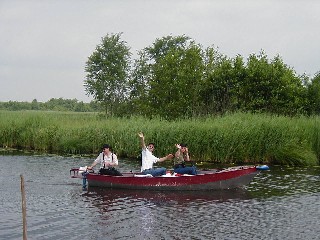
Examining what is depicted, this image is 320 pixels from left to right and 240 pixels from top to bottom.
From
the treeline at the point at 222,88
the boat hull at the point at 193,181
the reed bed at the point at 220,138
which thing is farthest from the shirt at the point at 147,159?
the treeline at the point at 222,88

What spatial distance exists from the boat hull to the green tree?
115 ft

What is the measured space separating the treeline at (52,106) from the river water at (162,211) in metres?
71.6

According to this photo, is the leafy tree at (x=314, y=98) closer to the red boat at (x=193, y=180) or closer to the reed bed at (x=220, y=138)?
the reed bed at (x=220, y=138)

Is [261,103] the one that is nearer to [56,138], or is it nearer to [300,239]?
[56,138]

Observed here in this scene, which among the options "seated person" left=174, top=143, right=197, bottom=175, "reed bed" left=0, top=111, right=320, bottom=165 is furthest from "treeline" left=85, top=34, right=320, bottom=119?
"seated person" left=174, top=143, right=197, bottom=175

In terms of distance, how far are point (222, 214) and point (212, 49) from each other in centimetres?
3104

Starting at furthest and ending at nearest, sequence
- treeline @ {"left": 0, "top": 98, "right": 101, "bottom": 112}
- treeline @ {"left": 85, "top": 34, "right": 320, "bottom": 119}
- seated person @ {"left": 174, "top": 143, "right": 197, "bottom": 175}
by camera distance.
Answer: treeline @ {"left": 0, "top": 98, "right": 101, "bottom": 112} → treeline @ {"left": 85, "top": 34, "right": 320, "bottom": 119} → seated person @ {"left": 174, "top": 143, "right": 197, "bottom": 175}

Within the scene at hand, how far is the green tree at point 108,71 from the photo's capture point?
54438 millimetres

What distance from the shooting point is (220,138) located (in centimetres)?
2558

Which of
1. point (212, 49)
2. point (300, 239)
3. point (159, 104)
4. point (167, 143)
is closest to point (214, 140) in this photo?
point (167, 143)

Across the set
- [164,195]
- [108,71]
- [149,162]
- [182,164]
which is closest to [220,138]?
[182,164]

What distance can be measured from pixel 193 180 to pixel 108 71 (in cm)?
3839

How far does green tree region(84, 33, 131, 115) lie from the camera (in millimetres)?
54438

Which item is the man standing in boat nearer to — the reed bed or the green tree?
the reed bed
